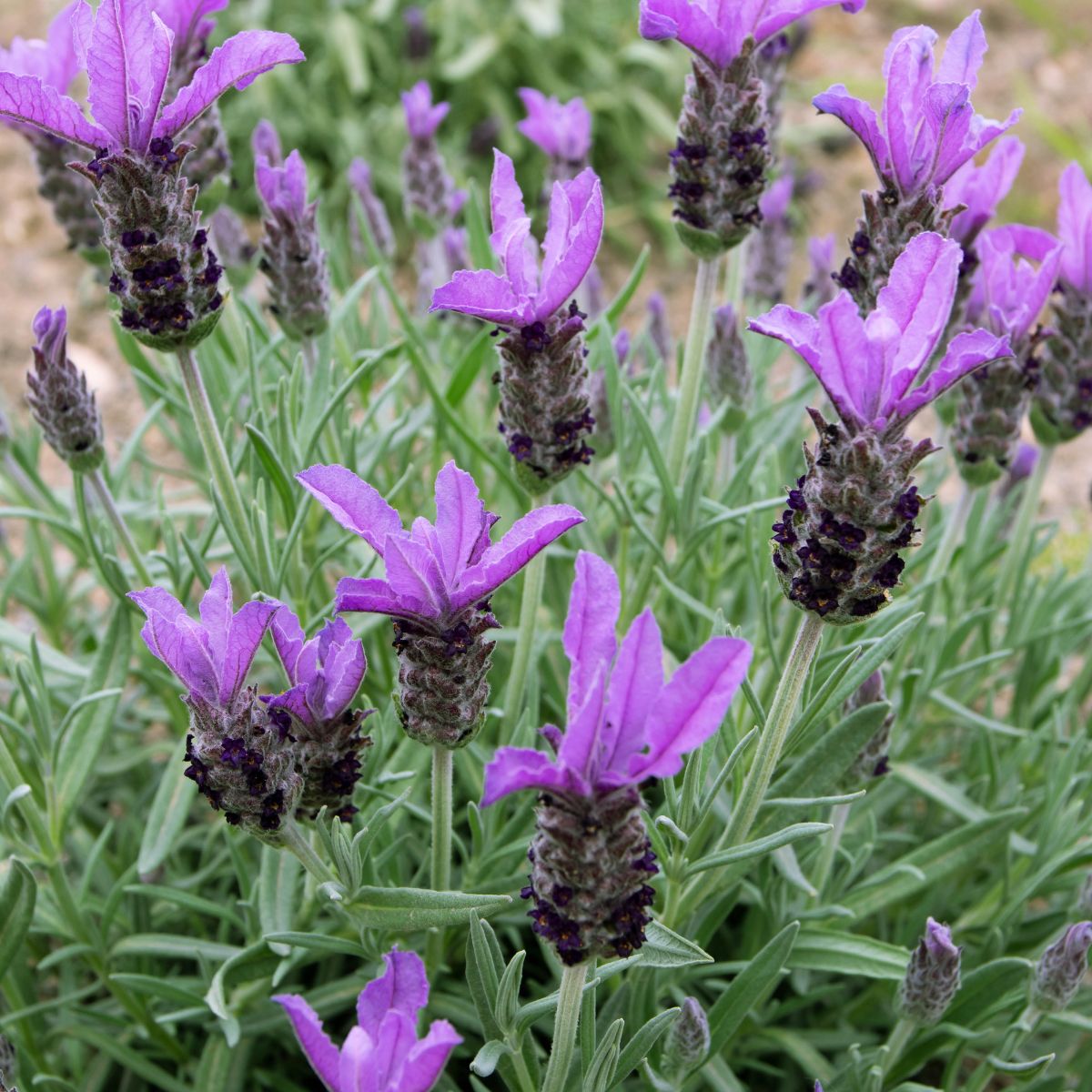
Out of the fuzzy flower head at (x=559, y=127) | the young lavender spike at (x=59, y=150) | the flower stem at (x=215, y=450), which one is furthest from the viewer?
the fuzzy flower head at (x=559, y=127)

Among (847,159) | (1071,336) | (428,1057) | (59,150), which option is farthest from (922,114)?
(847,159)

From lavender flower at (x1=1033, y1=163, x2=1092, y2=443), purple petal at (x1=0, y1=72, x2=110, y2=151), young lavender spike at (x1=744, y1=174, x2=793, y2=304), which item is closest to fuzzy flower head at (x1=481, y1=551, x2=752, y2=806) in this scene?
purple petal at (x1=0, y1=72, x2=110, y2=151)

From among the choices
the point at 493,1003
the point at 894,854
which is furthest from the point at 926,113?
the point at 894,854

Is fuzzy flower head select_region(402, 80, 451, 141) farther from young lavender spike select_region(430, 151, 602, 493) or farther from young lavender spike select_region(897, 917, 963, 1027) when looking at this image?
young lavender spike select_region(897, 917, 963, 1027)

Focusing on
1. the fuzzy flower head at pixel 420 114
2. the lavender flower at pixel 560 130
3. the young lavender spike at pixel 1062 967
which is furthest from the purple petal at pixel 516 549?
the fuzzy flower head at pixel 420 114

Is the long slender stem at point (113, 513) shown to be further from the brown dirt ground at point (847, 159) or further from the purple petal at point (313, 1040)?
the brown dirt ground at point (847, 159)

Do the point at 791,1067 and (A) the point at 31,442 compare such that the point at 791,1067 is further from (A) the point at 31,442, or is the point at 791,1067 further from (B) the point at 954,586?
(A) the point at 31,442

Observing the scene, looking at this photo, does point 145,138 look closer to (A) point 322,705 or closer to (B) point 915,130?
(A) point 322,705
